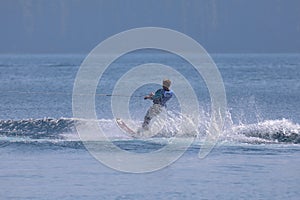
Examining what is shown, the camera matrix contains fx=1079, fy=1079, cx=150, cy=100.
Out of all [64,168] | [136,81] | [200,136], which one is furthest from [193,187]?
[136,81]

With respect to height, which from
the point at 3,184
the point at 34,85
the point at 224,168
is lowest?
the point at 3,184

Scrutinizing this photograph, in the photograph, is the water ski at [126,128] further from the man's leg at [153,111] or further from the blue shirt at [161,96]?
the blue shirt at [161,96]

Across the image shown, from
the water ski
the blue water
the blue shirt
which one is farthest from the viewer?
the water ski

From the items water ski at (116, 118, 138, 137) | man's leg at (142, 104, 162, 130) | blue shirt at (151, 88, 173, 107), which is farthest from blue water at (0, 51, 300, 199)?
blue shirt at (151, 88, 173, 107)

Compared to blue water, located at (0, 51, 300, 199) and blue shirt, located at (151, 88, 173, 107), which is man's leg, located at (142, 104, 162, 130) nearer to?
blue shirt, located at (151, 88, 173, 107)

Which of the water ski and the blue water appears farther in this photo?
the water ski

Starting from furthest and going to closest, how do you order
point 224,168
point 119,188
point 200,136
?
point 200,136 → point 224,168 → point 119,188

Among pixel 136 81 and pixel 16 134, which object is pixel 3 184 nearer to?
pixel 16 134

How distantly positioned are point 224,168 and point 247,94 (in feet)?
144

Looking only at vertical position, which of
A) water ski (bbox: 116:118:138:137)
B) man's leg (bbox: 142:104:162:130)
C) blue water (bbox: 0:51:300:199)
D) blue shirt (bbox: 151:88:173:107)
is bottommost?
blue water (bbox: 0:51:300:199)

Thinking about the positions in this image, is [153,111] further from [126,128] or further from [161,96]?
[126,128]

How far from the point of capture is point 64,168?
27.8 meters

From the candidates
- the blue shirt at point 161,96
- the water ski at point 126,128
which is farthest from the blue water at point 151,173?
the blue shirt at point 161,96

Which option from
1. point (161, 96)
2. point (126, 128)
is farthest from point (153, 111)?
point (126, 128)
